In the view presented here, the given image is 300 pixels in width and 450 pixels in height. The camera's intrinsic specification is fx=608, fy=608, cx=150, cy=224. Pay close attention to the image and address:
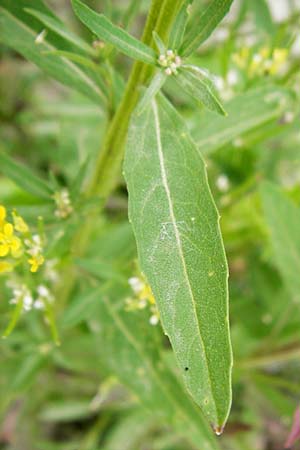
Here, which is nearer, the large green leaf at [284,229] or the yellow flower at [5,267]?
the yellow flower at [5,267]

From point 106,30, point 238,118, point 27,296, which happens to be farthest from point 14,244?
point 238,118

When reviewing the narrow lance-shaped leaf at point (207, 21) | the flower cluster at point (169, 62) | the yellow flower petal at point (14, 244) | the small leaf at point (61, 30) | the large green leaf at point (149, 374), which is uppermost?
the small leaf at point (61, 30)

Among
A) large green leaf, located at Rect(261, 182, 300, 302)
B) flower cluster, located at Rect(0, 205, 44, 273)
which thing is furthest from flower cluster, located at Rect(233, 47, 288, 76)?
flower cluster, located at Rect(0, 205, 44, 273)

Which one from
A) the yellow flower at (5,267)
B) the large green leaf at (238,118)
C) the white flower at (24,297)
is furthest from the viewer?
the large green leaf at (238,118)

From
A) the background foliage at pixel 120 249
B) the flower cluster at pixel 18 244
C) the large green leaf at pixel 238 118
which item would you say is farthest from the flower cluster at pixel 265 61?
the flower cluster at pixel 18 244

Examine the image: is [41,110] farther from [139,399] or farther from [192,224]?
[192,224]

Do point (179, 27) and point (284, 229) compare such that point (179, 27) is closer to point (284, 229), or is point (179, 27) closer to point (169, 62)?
point (169, 62)

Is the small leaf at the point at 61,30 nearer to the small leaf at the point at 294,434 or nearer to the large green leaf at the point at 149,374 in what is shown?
the large green leaf at the point at 149,374

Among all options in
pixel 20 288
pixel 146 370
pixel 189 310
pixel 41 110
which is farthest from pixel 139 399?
pixel 41 110
